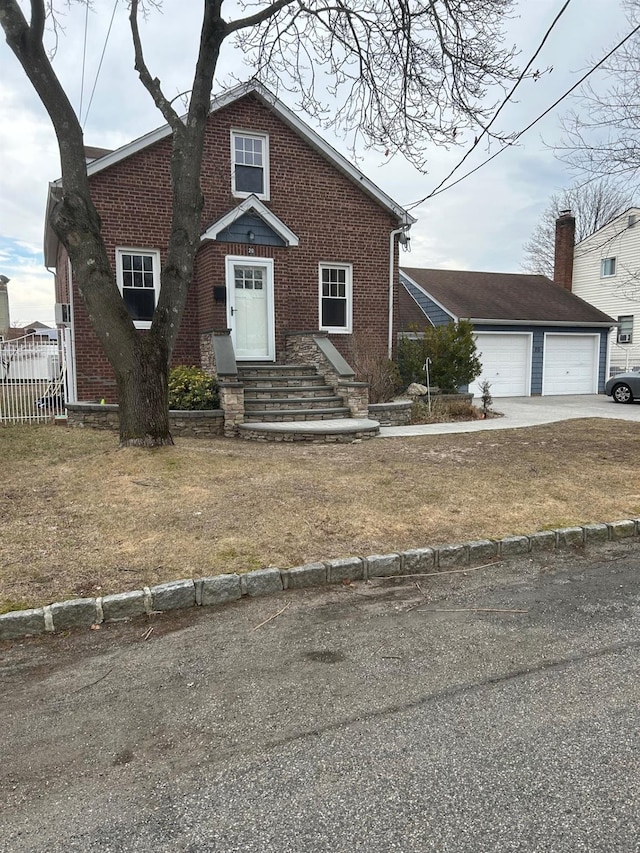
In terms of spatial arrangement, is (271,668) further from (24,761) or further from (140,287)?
(140,287)

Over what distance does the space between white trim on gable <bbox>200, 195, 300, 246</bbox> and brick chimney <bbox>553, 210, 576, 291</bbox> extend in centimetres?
1698

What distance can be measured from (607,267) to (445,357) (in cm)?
1723

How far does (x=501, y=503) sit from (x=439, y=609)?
2.58 metres

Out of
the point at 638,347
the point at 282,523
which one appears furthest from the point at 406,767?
the point at 638,347

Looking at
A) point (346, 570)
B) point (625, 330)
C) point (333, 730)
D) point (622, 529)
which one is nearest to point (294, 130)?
point (622, 529)

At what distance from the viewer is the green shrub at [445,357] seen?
14875 mm

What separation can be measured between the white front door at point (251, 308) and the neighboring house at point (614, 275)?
58.5 feet

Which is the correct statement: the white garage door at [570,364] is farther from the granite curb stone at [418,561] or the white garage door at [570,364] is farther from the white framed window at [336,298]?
the granite curb stone at [418,561]

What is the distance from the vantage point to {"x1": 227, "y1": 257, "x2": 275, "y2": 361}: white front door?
13.4 m

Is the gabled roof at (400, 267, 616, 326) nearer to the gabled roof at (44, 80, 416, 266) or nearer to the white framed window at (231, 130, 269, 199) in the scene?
the gabled roof at (44, 80, 416, 266)

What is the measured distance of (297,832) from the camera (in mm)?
2115

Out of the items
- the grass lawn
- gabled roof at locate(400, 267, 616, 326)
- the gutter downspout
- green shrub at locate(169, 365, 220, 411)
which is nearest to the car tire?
gabled roof at locate(400, 267, 616, 326)

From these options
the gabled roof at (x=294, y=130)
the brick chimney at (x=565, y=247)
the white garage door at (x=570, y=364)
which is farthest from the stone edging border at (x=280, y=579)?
the brick chimney at (x=565, y=247)

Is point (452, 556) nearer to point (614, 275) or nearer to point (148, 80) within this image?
point (148, 80)
